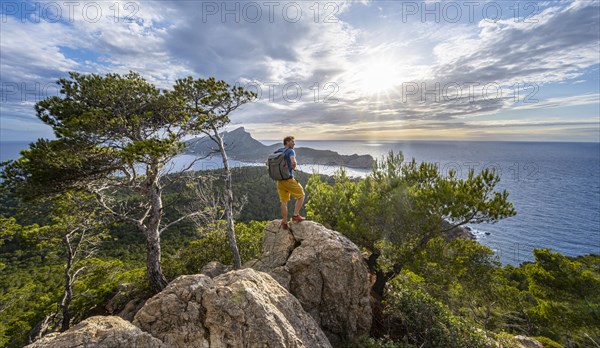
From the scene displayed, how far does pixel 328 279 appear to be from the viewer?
8516 mm

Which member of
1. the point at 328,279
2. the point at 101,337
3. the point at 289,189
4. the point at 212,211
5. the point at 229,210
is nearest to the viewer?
the point at 101,337

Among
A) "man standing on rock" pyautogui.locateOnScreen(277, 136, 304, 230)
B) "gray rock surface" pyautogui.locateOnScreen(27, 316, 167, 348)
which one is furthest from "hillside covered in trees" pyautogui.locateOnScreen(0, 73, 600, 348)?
"gray rock surface" pyautogui.locateOnScreen(27, 316, 167, 348)

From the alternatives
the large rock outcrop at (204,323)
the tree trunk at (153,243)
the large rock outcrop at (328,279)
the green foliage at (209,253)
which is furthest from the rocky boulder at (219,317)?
the green foliage at (209,253)

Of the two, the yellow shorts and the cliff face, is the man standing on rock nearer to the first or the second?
the yellow shorts

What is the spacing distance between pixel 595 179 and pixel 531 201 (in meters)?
82.9

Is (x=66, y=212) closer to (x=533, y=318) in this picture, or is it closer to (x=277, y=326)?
(x=277, y=326)

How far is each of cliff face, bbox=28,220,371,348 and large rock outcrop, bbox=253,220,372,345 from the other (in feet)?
0.09

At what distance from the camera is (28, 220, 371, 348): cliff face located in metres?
4.57

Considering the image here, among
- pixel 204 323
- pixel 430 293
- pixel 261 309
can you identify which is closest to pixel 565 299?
pixel 430 293

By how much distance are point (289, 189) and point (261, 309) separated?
4.43 metres

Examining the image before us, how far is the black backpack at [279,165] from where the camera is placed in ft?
28.0

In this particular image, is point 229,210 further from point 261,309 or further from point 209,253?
point 261,309

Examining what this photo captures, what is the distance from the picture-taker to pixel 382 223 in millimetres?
12555

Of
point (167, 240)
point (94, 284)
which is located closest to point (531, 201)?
point (167, 240)
